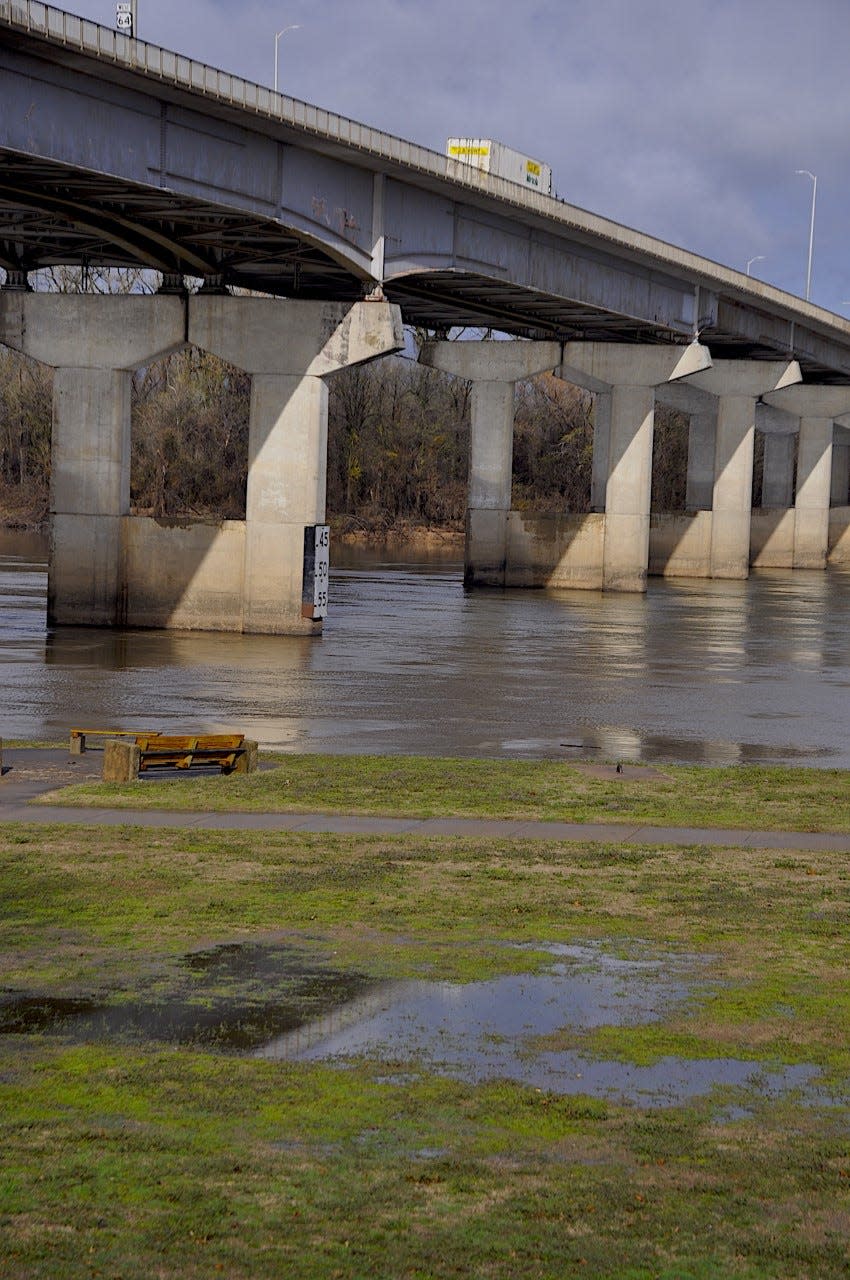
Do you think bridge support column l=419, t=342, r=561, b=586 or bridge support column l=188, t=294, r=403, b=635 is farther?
bridge support column l=419, t=342, r=561, b=586

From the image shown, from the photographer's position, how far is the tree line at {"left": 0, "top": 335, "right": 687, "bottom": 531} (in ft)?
335

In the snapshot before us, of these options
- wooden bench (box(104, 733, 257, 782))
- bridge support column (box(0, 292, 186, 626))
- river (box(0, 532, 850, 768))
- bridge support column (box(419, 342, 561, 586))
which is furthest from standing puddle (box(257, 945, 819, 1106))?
bridge support column (box(419, 342, 561, 586))

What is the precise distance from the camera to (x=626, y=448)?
58.5 metres

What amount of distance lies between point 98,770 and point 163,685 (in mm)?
9234

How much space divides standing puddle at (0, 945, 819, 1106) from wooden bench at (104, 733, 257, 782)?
6875 millimetres

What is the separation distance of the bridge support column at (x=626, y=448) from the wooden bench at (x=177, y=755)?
40888 millimetres

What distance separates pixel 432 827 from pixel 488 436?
150 ft

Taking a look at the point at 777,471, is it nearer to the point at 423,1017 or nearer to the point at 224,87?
the point at 224,87

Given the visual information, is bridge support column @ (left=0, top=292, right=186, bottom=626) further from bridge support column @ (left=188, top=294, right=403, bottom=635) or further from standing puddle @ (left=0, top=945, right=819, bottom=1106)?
standing puddle @ (left=0, top=945, right=819, bottom=1106)

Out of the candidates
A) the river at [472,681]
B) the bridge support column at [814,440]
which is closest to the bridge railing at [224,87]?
the river at [472,681]

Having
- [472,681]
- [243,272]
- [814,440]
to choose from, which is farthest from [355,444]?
[472,681]

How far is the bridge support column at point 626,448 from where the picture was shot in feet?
188

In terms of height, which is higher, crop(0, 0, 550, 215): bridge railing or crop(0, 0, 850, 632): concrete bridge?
crop(0, 0, 550, 215): bridge railing

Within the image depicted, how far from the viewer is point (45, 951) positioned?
10.0m
